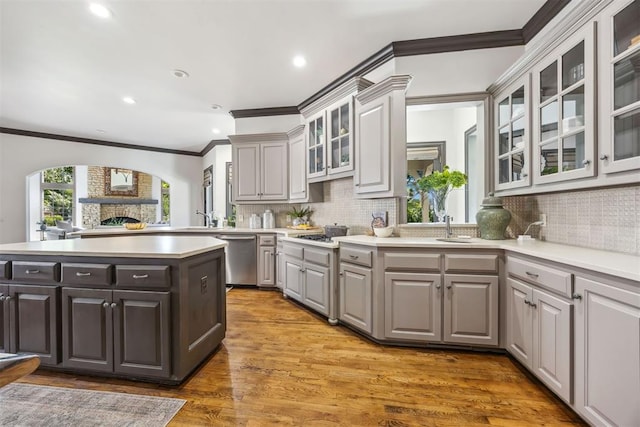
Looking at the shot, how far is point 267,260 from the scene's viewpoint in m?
4.20

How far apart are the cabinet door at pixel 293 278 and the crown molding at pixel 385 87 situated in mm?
1954

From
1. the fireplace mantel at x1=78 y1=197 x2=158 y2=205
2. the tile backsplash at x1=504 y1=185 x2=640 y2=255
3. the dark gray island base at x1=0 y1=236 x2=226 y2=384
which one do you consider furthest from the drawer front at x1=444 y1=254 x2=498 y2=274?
the fireplace mantel at x1=78 y1=197 x2=158 y2=205

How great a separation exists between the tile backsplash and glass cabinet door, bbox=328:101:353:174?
1.77 meters

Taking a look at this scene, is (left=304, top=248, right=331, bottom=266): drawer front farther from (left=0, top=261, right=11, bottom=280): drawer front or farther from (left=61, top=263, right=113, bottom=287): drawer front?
(left=0, top=261, right=11, bottom=280): drawer front

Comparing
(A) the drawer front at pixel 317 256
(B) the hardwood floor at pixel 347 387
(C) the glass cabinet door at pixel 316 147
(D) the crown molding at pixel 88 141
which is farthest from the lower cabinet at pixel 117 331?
(D) the crown molding at pixel 88 141

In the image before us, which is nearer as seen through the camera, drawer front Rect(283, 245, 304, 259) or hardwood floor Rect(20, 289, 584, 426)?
hardwood floor Rect(20, 289, 584, 426)

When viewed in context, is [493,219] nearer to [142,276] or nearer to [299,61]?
[299,61]

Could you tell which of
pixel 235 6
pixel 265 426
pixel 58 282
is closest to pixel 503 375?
pixel 265 426

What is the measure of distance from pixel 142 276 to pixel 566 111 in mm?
2990

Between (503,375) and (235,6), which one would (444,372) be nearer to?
(503,375)

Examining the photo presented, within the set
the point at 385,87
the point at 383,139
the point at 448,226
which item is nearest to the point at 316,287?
the point at 448,226

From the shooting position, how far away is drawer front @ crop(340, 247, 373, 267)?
2494 mm

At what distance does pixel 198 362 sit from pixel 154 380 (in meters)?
0.28

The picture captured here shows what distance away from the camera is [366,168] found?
2975 millimetres
